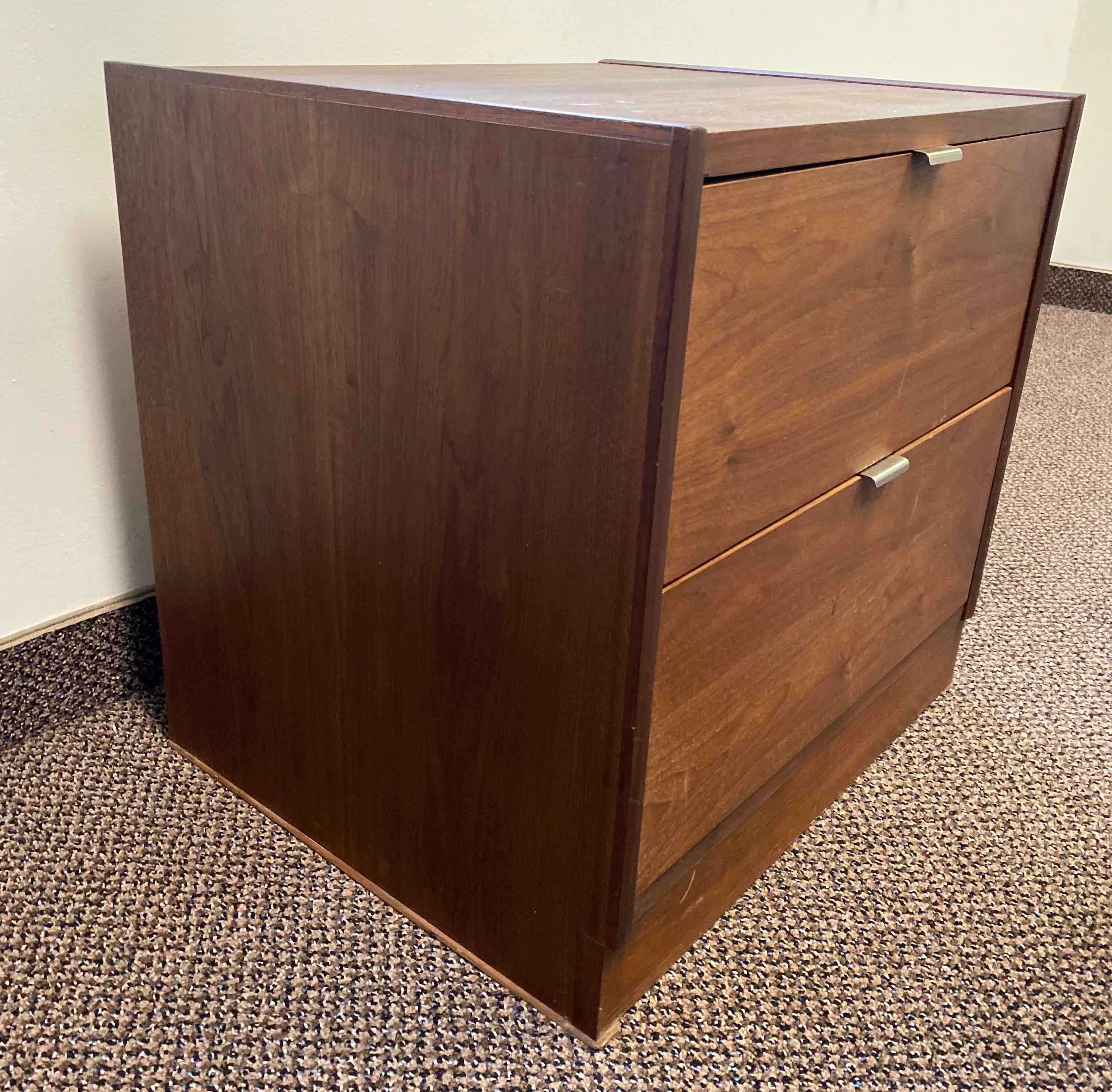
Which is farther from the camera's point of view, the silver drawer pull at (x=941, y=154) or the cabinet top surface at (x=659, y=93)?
the silver drawer pull at (x=941, y=154)

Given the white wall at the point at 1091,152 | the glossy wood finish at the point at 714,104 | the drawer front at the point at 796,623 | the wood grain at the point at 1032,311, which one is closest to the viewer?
the glossy wood finish at the point at 714,104

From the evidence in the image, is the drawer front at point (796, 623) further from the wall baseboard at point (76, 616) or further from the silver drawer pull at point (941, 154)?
the wall baseboard at point (76, 616)

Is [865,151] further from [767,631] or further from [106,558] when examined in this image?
[106,558]

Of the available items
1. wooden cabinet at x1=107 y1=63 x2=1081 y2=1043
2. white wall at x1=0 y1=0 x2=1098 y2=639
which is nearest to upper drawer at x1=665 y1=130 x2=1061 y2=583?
wooden cabinet at x1=107 y1=63 x2=1081 y2=1043

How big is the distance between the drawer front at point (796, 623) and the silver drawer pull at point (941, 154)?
0.68 feet

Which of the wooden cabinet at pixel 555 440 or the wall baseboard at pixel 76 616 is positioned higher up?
the wooden cabinet at pixel 555 440

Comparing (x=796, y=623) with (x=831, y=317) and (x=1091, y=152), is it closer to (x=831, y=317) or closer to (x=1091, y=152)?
(x=831, y=317)

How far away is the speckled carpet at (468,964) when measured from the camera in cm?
68

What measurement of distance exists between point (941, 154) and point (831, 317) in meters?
0.14

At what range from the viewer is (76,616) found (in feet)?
3.10

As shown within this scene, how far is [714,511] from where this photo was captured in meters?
0.60

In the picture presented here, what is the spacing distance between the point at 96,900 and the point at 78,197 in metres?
0.53

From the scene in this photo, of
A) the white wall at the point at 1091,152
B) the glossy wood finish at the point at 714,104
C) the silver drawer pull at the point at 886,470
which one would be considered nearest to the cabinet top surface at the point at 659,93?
the glossy wood finish at the point at 714,104

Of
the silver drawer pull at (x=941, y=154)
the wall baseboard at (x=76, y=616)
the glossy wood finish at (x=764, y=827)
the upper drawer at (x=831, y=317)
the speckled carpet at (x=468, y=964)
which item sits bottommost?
the speckled carpet at (x=468, y=964)
